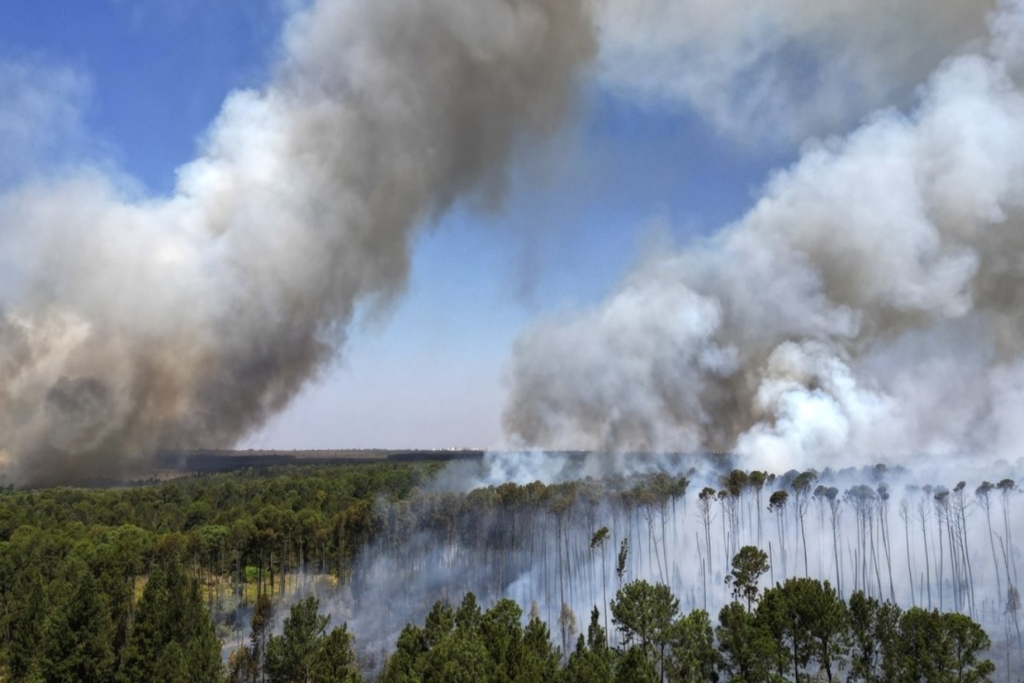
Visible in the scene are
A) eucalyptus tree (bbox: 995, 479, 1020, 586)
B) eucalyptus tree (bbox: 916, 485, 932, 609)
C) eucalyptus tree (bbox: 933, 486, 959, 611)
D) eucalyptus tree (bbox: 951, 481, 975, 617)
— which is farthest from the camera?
eucalyptus tree (bbox: 916, 485, 932, 609)

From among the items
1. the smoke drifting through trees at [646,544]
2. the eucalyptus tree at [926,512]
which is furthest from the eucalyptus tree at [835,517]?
the eucalyptus tree at [926,512]

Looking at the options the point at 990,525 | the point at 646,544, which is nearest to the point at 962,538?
the point at 990,525

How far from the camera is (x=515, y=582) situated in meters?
115

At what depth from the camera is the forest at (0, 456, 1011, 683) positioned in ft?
157

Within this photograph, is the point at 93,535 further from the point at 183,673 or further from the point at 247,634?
the point at 183,673

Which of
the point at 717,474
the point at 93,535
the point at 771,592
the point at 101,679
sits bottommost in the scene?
the point at 101,679

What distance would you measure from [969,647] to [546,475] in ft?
458

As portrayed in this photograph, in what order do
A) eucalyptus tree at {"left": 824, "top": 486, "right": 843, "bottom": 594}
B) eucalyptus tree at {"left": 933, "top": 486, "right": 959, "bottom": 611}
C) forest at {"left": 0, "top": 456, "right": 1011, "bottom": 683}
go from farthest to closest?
1. eucalyptus tree at {"left": 824, "top": 486, "right": 843, "bottom": 594}
2. eucalyptus tree at {"left": 933, "top": 486, "right": 959, "bottom": 611}
3. forest at {"left": 0, "top": 456, "right": 1011, "bottom": 683}

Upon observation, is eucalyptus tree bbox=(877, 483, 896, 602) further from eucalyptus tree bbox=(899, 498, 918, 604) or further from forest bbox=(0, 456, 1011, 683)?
eucalyptus tree bbox=(899, 498, 918, 604)

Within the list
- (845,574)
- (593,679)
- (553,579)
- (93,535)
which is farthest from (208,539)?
(845,574)

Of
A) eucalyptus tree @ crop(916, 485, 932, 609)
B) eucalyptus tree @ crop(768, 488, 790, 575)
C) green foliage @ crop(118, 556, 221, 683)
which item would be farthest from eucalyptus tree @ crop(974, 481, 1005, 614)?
green foliage @ crop(118, 556, 221, 683)

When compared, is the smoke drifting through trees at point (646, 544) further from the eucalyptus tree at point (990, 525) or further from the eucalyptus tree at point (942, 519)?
the eucalyptus tree at point (990, 525)

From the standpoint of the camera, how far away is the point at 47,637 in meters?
51.4

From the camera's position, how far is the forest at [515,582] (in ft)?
157
